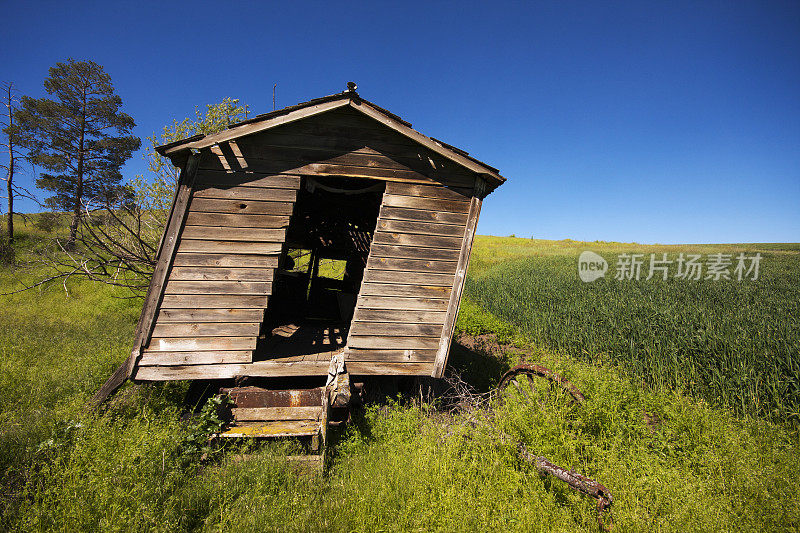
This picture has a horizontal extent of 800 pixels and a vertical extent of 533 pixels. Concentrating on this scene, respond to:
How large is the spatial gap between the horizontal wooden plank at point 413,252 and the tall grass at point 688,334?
4.84 metres

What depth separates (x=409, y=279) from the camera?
215 inches

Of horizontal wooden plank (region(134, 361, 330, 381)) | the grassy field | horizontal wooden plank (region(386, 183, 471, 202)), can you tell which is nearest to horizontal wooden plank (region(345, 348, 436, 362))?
horizontal wooden plank (region(134, 361, 330, 381))

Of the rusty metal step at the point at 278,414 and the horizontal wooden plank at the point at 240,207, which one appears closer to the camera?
the rusty metal step at the point at 278,414

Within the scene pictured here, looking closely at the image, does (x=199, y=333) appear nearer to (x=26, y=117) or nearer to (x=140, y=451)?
(x=140, y=451)

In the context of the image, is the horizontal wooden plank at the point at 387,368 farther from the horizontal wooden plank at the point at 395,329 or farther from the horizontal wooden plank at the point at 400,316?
the horizontal wooden plank at the point at 400,316

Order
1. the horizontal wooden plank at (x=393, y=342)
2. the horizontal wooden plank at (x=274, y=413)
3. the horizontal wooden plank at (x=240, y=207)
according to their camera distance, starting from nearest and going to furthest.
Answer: the horizontal wooden plank at (x=274, y=413), the horizontal wooden plank at (x=240, y=207), the horizontal wooden plank at (x=393, y=342)

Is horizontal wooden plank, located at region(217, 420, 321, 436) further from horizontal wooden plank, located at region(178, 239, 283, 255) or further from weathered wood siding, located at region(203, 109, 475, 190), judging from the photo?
weathered wood siding, located at region(203, 109, 475, 190)

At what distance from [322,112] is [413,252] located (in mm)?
2595

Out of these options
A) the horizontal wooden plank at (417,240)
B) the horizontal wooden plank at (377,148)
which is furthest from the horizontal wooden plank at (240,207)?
the horizontal wooden plank at (417,240)

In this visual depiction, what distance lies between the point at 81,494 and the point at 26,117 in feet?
84.8

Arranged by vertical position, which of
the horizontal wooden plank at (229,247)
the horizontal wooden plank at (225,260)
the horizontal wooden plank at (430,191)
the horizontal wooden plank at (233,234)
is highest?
the horizontal wooden plank at (430,191)

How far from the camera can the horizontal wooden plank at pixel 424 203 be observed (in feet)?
17.6

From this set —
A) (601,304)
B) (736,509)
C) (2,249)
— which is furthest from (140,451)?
(2,249)

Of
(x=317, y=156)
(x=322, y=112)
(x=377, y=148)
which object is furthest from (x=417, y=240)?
(x=322, y=112)
